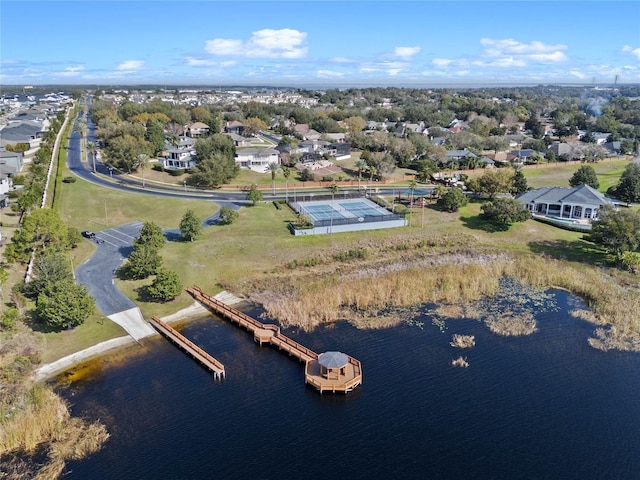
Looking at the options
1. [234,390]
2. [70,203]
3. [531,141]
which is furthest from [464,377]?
[531,141]

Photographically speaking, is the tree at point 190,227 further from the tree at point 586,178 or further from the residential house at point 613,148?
the residential house at point 613,148

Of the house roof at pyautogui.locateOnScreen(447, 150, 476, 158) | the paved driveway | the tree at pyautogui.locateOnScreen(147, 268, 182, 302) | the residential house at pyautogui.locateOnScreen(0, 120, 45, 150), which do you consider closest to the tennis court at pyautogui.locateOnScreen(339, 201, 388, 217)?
the paved driveway

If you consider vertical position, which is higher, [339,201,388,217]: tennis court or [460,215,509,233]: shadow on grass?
[339,201,388,217]: tennis court

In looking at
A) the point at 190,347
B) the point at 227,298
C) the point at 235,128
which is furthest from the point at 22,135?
the point at 190,347

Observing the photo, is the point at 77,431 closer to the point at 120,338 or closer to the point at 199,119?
the point at 120,338

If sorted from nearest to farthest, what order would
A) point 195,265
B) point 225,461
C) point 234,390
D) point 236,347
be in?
1. point 225,461
2. point 234,390
3. point 236,347
4. point 195,265

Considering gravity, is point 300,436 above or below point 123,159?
below

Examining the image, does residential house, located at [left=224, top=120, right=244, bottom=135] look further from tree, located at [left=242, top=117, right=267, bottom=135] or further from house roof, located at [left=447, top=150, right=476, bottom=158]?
house roof, located at [left=447, top=150, right=476, bottom=158]
